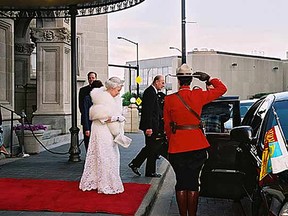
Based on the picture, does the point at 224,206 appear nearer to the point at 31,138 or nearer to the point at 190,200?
the point at 190,200

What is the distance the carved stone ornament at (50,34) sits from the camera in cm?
1722

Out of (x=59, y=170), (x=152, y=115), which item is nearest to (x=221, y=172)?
(x=152, y=115)

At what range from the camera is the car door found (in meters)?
6.67

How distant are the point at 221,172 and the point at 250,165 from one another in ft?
3.35

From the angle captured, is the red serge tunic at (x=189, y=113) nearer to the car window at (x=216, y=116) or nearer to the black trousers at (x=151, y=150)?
the car window at (x=216, y=116)

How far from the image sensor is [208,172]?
6984mm

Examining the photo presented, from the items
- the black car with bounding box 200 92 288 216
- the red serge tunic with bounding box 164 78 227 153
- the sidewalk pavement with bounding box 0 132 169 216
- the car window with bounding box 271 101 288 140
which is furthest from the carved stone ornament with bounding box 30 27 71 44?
the car window with bounding box 271 101 288 140

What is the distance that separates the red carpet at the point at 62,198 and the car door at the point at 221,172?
1138mm

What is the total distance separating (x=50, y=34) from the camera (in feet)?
56.5

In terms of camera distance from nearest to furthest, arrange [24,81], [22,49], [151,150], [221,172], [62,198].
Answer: [221,172]
[62,198]
[151,150]
[24,81]
[22,49]

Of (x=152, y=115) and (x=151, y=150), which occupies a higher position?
(x=152, y=115)

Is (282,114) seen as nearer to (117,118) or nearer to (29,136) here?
(117,118)

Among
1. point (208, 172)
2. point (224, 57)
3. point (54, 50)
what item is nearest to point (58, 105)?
point (54, 50)

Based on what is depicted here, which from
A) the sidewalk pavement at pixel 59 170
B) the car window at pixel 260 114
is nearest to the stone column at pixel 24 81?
the sidewalk pavement at pixel 59 170
